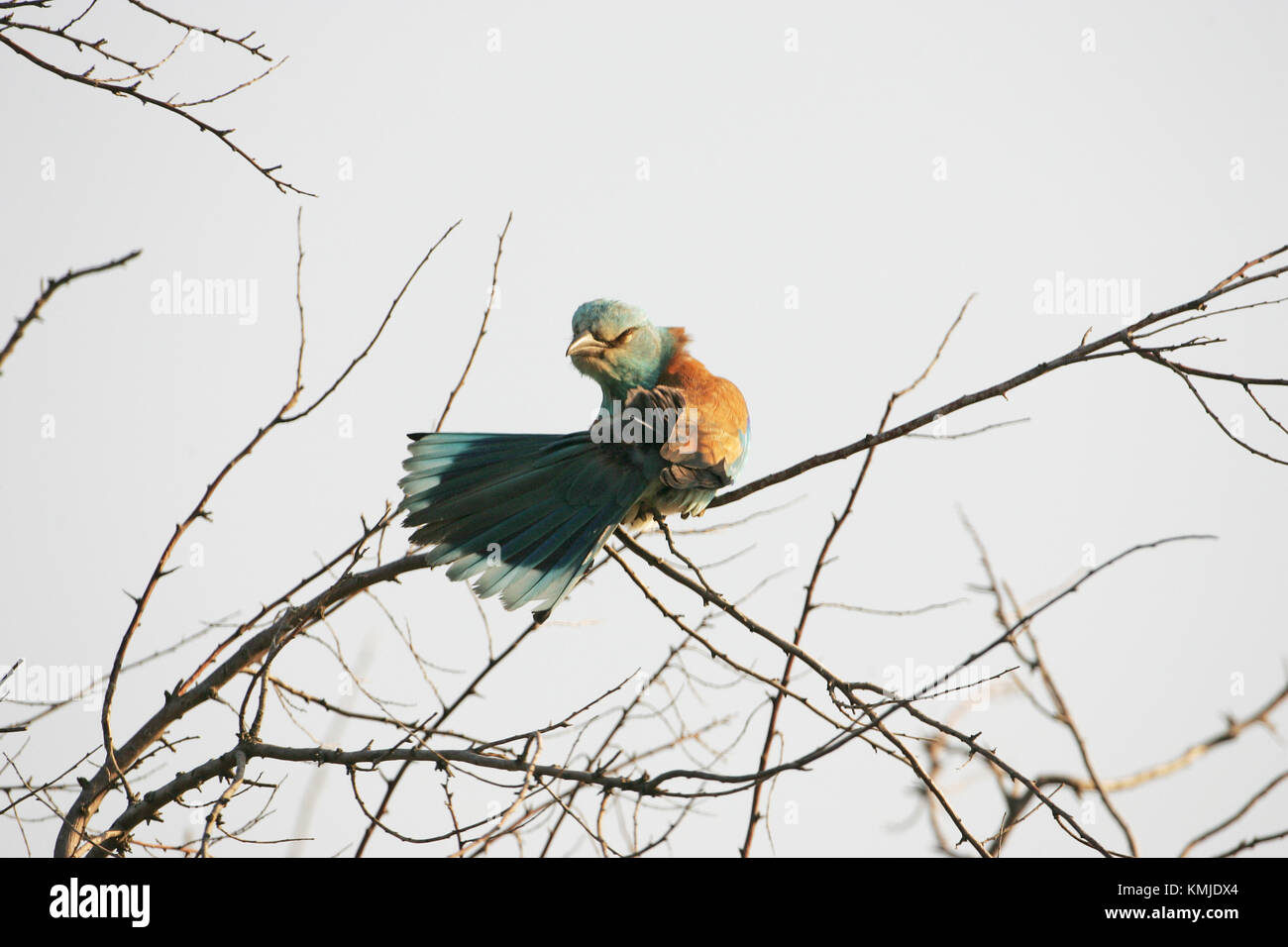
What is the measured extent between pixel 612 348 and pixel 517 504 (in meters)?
1.10

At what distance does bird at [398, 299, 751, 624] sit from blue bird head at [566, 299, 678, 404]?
0.29 metres

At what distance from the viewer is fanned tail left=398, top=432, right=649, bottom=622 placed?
3906 mm

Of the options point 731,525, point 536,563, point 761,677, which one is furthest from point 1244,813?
point 536,563

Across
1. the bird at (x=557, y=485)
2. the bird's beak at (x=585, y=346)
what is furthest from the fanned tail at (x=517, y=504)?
the bird's beak at (x=585, y=346)

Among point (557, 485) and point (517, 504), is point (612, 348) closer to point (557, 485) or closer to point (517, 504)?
point (557, 485)

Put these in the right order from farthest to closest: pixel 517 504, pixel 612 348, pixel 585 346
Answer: pixel 612 348 → pixel 585 346 → pixel 517 504

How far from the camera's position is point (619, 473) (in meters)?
4.26

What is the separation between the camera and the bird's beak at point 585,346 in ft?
16.0

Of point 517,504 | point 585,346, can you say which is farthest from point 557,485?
point 585,346

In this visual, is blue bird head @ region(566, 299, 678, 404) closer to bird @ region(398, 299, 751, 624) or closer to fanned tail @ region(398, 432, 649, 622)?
bird @ region(398, 299, 751, 624)

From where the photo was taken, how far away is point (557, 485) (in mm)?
4246

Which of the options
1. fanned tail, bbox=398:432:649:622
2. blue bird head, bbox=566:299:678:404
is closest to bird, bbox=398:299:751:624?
fanned tail, bbox=398:432:649:622
